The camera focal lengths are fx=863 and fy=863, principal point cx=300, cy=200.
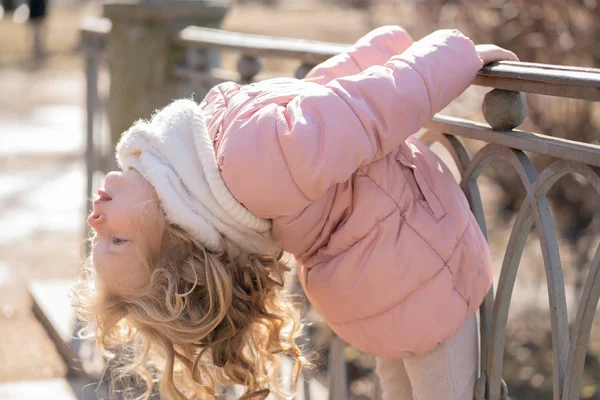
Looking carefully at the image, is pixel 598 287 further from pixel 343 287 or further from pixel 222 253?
pixel 222 253

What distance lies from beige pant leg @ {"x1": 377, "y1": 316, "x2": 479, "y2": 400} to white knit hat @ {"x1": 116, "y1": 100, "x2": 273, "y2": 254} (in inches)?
18.3

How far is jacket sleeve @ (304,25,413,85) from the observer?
2125mm

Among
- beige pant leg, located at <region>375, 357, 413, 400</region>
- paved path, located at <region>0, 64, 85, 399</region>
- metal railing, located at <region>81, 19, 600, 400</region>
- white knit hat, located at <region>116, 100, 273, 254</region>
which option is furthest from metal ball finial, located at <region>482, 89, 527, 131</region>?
paved path, located at <region>0, 64, 85, 399</region>

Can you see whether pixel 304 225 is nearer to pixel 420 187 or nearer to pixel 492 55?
pixel 420 187

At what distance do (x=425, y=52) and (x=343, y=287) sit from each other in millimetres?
530

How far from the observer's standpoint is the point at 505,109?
183 cm

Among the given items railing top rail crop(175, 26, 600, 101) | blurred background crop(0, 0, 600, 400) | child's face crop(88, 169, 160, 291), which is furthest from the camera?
blurred background crop(0, 0, 600, 400)

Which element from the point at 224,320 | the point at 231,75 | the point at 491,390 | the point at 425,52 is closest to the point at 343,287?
the point at 224,320

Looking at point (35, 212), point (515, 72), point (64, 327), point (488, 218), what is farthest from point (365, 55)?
point (35, 212)

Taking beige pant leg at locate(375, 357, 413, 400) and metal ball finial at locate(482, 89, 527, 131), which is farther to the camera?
beige pant leg at locate(375, 357, 413, 400)

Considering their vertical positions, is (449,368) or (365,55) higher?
(365,55)

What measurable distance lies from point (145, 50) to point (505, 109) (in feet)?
6.74

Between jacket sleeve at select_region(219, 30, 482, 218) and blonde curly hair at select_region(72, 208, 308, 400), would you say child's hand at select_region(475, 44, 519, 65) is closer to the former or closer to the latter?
jacket sleeve at select_region(219, 30, 482, 218)

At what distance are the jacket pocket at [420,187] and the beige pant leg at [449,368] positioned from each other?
28cm
